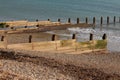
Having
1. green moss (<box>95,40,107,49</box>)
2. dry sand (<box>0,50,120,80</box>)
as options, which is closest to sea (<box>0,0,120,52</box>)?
green moss (<box>95,40,107,49</box>)

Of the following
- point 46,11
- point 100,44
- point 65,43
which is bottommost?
point 46,11

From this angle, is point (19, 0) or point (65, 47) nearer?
point (65, 47)

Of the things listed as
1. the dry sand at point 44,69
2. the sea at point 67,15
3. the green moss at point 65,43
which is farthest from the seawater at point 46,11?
the dry sand at point 44,69

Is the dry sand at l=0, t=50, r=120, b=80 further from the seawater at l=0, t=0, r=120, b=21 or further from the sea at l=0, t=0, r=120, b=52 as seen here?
the seawater at l=0, t=0, r=120, b=21

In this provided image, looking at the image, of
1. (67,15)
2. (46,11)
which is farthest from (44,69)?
(46,11)

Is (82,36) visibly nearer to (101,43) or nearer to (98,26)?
(101,43)

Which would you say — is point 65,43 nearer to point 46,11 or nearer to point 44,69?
point 44,69

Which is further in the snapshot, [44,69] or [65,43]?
[65,43]

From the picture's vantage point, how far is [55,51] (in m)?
24.9

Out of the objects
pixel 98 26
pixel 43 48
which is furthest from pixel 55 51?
pixel 98 26

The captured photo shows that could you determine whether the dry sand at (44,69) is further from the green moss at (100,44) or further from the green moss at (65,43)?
the green moss at (100,44)

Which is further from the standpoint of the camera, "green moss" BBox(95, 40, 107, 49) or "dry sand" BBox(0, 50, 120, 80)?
"green moss" BBox(95, 40, 107, 49)

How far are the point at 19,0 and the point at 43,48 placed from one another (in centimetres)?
7234

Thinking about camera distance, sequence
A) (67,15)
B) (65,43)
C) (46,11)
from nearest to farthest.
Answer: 1. (65,43)
2. (67,15)
3. (46,11)
